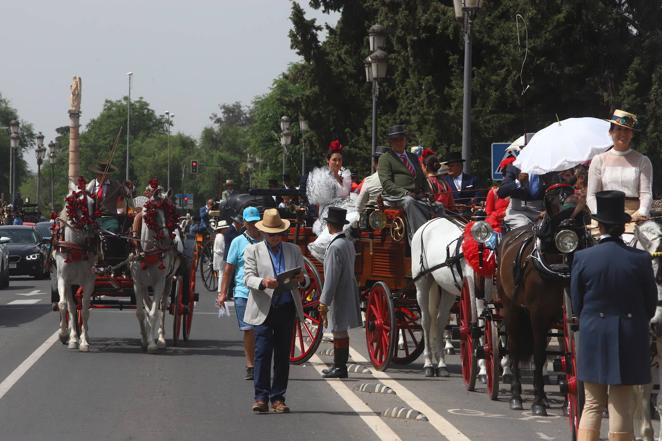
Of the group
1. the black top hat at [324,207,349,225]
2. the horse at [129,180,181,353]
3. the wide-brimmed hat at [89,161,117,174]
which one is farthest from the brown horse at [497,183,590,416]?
the wide-brimmed hat at [89,161,117,174]

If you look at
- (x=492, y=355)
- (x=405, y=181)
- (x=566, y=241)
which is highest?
(x=405, y=181)

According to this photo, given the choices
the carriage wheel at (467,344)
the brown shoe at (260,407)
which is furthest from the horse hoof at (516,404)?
the brown shoe at (260,407)

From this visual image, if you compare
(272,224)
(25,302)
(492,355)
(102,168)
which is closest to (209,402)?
(272,224)

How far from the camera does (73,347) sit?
721 inches

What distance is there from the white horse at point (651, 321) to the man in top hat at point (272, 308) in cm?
337

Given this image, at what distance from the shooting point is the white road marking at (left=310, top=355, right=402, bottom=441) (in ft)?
35.9

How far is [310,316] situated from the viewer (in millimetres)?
16469

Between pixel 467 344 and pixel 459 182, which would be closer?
pixel 467 344

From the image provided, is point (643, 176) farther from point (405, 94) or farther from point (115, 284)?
point (405, 94)

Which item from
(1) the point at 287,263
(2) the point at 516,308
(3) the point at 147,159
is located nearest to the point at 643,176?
(2) the point at 516,308

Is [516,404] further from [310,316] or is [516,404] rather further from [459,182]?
[459,182]

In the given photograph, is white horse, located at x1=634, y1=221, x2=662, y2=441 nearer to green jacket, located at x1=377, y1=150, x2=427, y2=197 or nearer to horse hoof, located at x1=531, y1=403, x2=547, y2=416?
horse hoof, located at x1=531, y1=403, x2=547, y2=416

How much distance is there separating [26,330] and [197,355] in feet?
16.7

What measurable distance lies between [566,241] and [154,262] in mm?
8304
